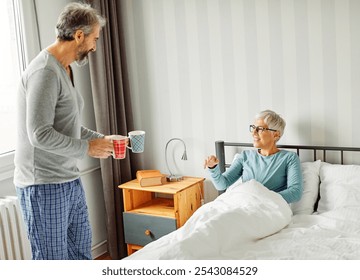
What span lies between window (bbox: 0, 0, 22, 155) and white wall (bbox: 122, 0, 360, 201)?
0.80 metres

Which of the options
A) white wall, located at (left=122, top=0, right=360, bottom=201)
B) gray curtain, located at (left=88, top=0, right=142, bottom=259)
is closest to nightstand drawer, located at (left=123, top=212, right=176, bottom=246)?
gray curtain, located at (left=88, top=0, right=142, bottom=259)

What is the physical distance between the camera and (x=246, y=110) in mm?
3424

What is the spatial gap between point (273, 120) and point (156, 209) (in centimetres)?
99

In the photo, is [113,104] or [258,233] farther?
[113,104]

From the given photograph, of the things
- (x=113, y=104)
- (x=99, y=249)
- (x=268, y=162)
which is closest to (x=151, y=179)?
(x=113, y=104)

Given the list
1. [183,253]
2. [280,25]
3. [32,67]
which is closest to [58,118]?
[32,67]

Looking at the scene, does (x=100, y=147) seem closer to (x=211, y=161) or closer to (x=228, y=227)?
(x=228, y=227)

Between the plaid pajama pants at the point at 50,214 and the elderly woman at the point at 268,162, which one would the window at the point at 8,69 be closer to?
the plaid pajama pants at the point at 50,214

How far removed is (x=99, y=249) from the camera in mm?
3824

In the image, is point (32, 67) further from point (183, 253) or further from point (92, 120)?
point (92, 120)

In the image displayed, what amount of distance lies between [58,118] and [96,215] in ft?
5.23

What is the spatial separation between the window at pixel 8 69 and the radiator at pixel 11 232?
1.20ft

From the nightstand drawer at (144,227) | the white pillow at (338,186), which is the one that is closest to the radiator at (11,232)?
the nightstand drawer at (144,227)

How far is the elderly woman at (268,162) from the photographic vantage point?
9.89 feet
